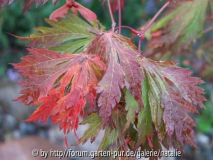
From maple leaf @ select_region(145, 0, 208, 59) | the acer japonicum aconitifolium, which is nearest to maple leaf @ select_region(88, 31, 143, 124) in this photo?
the acer japonicum aconitifolium

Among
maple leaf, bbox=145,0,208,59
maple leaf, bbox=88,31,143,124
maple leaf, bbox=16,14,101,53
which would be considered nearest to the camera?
maple leaf, bbox=88,31,143,124

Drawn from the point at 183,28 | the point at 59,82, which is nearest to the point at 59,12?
the point at 59,82

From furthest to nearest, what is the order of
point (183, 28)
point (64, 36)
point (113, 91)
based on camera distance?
1. point (183, 28)
2. point (64, 36)
3. point (113, 91)

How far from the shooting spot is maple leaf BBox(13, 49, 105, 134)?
582 millimetres

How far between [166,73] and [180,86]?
38mm

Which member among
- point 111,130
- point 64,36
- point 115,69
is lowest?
point 111,130

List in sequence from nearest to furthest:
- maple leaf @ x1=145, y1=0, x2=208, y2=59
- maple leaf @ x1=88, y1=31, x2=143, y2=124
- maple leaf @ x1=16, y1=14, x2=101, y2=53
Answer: maple leaf @ x1=88, y1=31, x2=143, y2=124, maple leaf @ x1=16, y1=14, x2=101, y2=53, maple leaf @ x1=145, y1=0, x2=208, y2=59

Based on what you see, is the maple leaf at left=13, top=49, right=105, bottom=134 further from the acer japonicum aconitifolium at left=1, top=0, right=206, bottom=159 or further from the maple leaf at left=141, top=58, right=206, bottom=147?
the maple leaf at left=141, top=58, right=206, bottom=147

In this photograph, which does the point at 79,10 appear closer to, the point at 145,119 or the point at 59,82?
the point at 59,82

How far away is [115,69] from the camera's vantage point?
59 cm

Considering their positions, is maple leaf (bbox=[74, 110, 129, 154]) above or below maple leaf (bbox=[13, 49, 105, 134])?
below

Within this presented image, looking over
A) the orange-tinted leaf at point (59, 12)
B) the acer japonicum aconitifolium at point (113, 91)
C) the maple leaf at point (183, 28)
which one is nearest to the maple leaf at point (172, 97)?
the acer japonicum aconitifolium at point (113, 91)

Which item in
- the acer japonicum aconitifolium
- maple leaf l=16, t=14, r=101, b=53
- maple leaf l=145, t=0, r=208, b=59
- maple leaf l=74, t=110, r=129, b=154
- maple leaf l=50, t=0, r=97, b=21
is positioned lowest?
maple leaf l=74, t=110, r=129, b=154

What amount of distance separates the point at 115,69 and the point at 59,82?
119 mm
